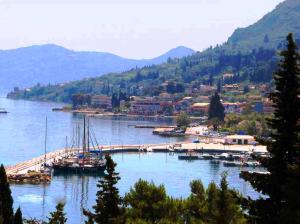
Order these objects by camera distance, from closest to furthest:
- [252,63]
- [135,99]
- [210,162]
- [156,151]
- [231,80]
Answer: [210,162] < [156,151] < [135,99] < [231,80] < [252,63]

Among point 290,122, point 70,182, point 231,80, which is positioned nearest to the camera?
point 290,122

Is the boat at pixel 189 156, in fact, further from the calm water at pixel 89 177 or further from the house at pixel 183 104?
the house at pixel 183 104

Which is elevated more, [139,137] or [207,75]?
[207,75]

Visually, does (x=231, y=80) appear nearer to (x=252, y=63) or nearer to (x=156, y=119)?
(x=252, y=63)

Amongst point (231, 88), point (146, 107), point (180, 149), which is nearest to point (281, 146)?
point (180, 149)

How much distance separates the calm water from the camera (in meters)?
41.7

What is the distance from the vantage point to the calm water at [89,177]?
137 feet

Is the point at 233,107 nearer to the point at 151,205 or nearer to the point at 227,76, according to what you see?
the point at 227,76

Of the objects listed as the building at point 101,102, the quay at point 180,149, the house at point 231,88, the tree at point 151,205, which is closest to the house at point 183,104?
the house at point 231,88

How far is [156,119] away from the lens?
438 feet

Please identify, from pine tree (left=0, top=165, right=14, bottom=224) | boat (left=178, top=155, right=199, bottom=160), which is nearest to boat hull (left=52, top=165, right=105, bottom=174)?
boat (left=178, top=155, right=199, bottom=160)

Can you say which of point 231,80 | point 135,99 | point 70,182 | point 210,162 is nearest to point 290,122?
point 70,182

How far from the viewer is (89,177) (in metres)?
52.9

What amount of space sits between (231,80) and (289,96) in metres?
149
